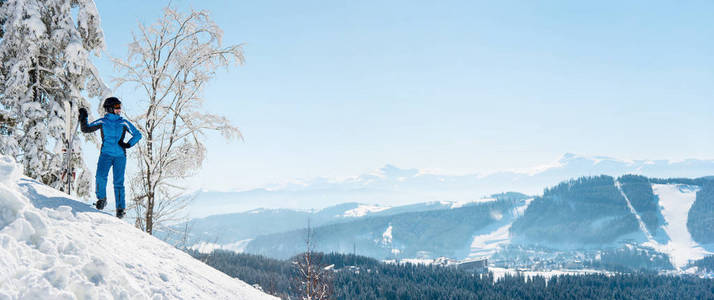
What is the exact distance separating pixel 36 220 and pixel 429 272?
170 metres

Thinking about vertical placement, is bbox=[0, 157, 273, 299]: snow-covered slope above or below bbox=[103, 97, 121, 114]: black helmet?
below

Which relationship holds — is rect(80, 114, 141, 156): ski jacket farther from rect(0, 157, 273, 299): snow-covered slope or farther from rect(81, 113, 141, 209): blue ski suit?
rect(0, 157, 273, 299): snow-covered slope

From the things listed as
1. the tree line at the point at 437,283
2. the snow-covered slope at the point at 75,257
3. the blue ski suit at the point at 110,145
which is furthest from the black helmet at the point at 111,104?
the tree line at the point at 437,283

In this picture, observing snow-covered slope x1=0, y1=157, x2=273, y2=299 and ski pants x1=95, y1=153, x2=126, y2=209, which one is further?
ski pants x1=95, y1=153, x2=126, y2=209

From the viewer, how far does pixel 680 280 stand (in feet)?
648

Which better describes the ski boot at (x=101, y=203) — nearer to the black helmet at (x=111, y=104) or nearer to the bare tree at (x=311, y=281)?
the black helmet at (x=111, y=104)

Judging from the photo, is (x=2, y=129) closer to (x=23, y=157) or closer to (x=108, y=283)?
(x=23, y=157)

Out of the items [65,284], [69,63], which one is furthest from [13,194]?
[69,63]

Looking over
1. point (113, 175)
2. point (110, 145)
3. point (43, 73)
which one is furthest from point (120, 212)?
point (43, 73)

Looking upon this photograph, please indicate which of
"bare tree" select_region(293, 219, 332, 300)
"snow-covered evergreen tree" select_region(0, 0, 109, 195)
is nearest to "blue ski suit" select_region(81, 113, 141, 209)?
"snow-covered evergreen tree" select_region(0, 0, 109, 195)

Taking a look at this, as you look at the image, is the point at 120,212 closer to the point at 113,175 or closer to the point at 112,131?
the point at 113,175

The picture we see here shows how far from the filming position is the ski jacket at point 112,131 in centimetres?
948

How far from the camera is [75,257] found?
5.71m

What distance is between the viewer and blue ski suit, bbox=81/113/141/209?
9.48 m
